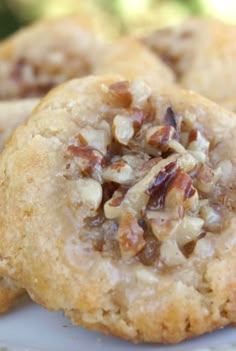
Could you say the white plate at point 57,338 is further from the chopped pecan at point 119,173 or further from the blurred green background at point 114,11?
the blurred green background at point 114,11

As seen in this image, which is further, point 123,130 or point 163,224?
point 123,130

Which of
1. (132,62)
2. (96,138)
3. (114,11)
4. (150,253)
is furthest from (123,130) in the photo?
(114,11)

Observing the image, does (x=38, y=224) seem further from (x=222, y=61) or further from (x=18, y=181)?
(x=222, y=61)

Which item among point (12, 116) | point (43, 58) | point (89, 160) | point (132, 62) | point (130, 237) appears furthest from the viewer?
point (43, 58)

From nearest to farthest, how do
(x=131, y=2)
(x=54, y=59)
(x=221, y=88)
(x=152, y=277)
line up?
1. (x=152, y=277)
2. (x=221, y=88)
3. (x=54, y=59)
4. (x=131, y=2)

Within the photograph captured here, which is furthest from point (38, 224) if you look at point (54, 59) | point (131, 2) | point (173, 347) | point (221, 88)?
point (131, 2)

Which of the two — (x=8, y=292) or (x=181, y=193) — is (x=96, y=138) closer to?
(x=181, y=193)
